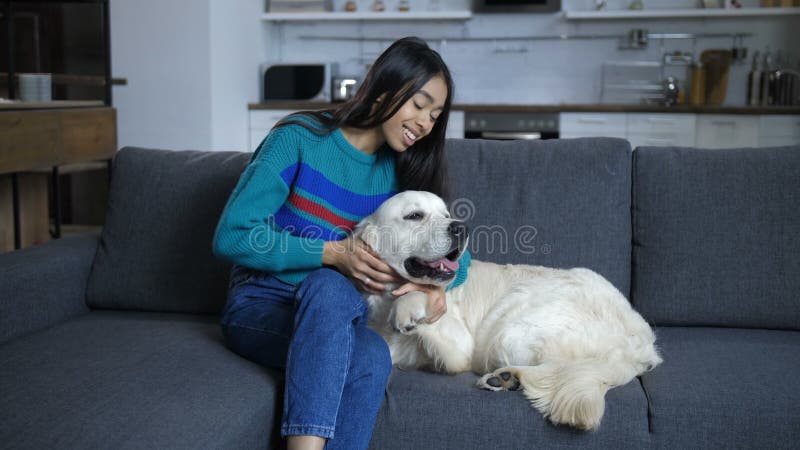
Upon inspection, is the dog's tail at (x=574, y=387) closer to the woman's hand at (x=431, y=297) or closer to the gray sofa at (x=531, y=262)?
the gray sofa at (x=531, y=262)

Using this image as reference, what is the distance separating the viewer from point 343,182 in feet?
6.61

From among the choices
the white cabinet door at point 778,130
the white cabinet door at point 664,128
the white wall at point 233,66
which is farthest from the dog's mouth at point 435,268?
the white cabinet door at point 778,130

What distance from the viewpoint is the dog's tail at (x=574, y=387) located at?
1647 millimetres

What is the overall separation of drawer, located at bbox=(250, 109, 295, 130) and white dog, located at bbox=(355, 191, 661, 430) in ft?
12.3

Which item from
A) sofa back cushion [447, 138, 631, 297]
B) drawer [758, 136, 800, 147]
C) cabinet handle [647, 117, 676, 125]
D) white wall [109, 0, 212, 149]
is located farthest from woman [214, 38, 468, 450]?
drawer [758, 136, 800, 147]

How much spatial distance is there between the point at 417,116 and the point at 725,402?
0.97 metres

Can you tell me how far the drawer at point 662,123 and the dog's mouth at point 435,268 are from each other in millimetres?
3631

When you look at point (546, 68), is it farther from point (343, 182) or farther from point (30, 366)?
point (30, 366)

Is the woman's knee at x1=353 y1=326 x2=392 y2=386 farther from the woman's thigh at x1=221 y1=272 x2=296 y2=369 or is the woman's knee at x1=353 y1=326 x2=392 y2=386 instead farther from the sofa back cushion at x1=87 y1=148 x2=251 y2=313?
the sofa back cushion at x1=87 y1=148 x2=251 y2=313

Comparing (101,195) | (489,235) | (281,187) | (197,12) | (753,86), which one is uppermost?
(197,12)

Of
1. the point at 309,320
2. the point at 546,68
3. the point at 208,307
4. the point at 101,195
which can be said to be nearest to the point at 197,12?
the point at 101,195

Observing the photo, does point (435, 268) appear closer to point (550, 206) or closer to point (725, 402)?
point (550, 206)

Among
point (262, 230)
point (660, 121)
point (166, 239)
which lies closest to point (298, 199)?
point (262, 230)

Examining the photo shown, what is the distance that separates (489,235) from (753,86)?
390cm
